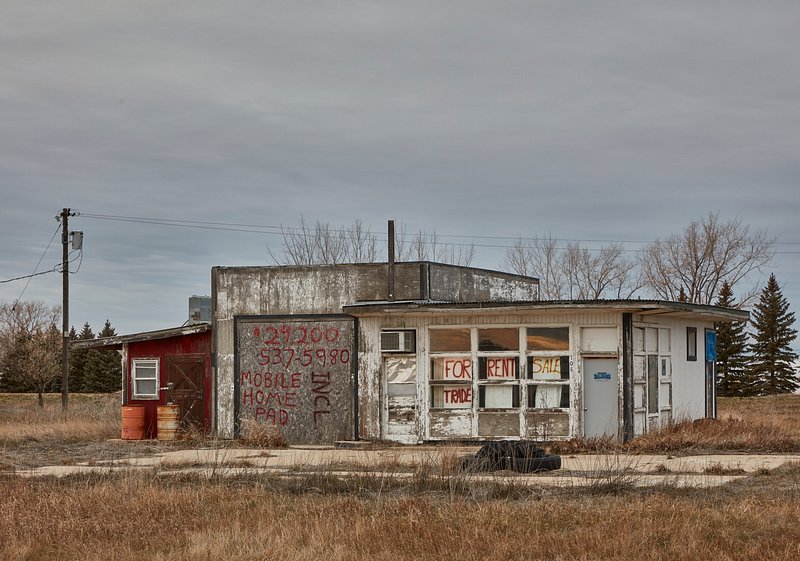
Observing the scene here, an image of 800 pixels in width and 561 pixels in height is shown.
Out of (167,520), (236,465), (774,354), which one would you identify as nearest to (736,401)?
(774,354)

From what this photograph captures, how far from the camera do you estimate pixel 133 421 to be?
27344mm

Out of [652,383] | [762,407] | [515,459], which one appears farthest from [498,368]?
[762,407]

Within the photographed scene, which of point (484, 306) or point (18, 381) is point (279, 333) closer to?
point (484, 306)

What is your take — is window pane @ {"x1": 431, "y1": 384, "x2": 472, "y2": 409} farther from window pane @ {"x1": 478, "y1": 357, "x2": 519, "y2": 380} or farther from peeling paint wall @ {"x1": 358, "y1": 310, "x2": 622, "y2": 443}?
window pane @ {"x1": 478, "y1": 357, "x2": 519, "y2": 380}

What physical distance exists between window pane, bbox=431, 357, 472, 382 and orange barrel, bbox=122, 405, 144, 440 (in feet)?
26.0

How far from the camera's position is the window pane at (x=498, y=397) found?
23.9m

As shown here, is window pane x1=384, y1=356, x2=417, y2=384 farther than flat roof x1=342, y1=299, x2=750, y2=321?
Yes

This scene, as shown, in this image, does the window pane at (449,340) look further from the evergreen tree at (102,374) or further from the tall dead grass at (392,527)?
the evergreen tree at (102,374)

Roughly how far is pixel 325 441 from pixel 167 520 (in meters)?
13.0

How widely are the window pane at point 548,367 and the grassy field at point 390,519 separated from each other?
723 cm

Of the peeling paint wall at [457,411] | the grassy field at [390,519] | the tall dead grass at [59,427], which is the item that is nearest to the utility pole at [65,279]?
the tall dead grass at [59,427]

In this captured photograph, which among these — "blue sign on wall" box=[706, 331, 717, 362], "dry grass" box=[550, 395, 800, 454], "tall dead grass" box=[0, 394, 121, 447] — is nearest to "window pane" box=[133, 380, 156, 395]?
"tall dead grass" box=[0, 394, 121, 447]

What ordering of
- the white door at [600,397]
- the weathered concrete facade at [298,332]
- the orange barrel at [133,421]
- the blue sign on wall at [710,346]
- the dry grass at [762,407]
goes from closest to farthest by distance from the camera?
the white door at [600,397] < the weathered concrete facade at [298,332] < the orange barrel at [133,421] < the blue sign on wall at [710,346] < the dry grass at [762,407]

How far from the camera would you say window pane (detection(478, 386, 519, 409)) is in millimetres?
23875
